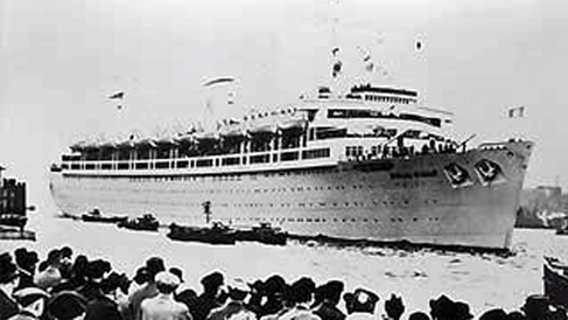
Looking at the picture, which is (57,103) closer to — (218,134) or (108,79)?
(108,79)

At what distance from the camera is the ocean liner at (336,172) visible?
2371 millimetres

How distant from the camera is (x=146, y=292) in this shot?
2.63 meters

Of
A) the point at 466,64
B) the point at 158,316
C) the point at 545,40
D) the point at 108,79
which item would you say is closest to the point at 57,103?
the point at 108,79

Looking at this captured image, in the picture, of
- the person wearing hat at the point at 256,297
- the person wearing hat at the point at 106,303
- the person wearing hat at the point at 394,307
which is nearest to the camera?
the person wearing hat at the point at 394,307

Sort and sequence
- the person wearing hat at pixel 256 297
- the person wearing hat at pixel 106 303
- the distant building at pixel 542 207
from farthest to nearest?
the person wearing hat at pixel 106 303
the person wearing hat at pixel 256 297
the distant building at pixel 542 207

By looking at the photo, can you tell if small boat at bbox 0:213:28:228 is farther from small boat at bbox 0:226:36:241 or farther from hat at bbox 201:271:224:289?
hat at bbox 201:271:224:289

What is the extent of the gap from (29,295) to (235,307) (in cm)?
66

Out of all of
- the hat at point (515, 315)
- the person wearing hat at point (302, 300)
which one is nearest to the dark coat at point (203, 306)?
the person wearing hat at point (302, 300)

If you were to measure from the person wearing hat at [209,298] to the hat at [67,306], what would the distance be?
36cm

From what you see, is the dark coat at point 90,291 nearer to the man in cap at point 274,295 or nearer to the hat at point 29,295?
the hat at point 29,295

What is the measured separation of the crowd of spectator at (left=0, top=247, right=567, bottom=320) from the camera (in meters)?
2.41

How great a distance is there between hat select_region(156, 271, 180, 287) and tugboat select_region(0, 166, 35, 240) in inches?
17.3

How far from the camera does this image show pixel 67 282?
2699 millimetres

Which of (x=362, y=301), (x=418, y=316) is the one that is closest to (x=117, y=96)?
(x=362, y=301)
